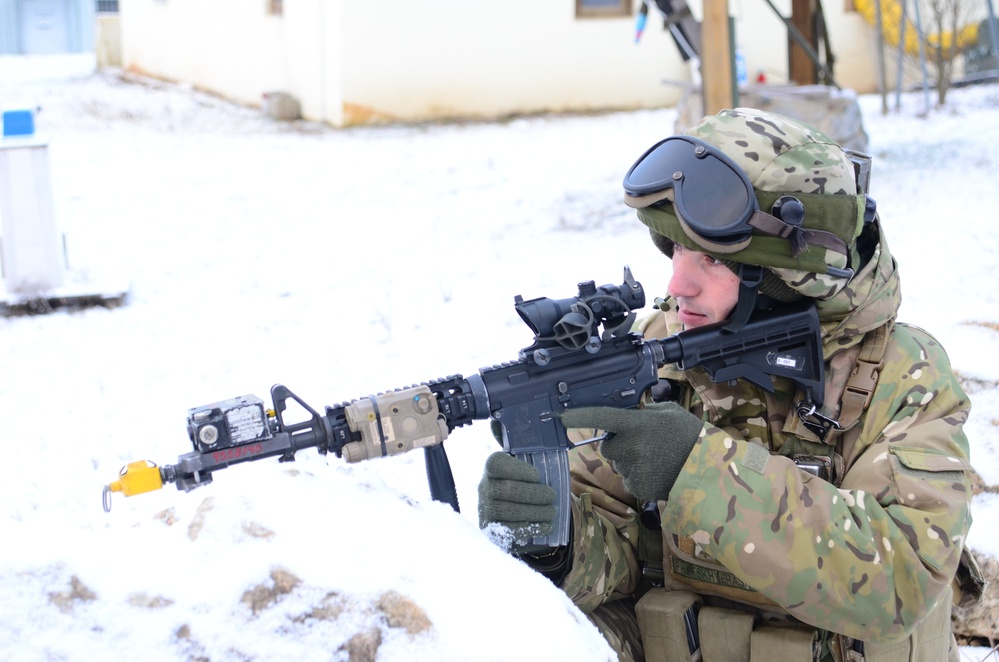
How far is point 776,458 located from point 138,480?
53.5 inches

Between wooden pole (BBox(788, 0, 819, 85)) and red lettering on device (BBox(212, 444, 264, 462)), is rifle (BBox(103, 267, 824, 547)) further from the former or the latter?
wooden pole (BBox(788, 0, 819, 85))

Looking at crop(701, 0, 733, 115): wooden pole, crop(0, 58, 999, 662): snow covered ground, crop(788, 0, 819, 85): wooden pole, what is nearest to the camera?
crop(0, 58, 999, 662): snow covered ground

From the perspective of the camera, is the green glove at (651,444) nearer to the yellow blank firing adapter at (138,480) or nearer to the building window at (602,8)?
the yellow blank firing adapter at (138,480)

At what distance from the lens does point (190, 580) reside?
1.89 metres

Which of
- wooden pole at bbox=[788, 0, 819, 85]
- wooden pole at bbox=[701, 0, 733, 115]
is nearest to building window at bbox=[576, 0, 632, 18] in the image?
wooden pole at bbox=[788, 0, 819, 85]

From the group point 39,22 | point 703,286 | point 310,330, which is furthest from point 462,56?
point 39,22

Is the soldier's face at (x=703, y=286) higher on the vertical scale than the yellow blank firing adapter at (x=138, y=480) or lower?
higher

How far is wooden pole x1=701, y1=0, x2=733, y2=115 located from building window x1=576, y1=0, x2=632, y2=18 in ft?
22.5

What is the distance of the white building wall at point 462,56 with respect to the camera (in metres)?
13.3

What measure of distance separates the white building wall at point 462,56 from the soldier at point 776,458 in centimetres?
1080

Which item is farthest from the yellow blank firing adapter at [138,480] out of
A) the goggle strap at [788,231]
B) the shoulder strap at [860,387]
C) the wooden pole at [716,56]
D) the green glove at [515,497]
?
the wooden pole at [716,56]

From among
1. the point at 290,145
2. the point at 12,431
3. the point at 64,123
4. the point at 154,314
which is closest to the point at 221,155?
the point at 290,145

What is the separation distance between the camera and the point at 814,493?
2182 mm

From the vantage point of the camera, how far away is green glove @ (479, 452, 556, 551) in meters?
2.27
